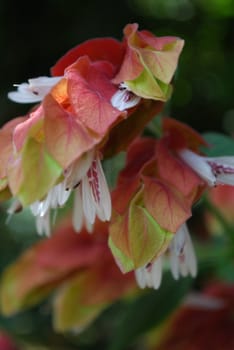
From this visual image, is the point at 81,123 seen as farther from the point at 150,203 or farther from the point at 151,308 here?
the point at 151,308

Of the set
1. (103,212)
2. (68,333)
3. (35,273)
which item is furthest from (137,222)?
(68,333)

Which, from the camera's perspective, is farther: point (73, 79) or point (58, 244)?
point (58, 244)

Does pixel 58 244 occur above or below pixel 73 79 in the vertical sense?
below

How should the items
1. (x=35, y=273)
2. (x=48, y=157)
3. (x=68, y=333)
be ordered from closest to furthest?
(x=48, y=157), (x=35, y=273), (x=68, y=333)

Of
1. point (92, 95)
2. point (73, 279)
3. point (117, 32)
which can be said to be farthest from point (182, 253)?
point (117, 32)

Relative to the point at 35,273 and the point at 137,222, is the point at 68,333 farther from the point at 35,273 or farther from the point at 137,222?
the point at 137,222

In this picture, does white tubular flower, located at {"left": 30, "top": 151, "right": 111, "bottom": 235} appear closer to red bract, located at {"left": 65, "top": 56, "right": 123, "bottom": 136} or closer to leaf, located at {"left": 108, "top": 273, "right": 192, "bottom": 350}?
red bract, located at {"left": 65, "top": 56, "right": 123, "bottom": 136}
